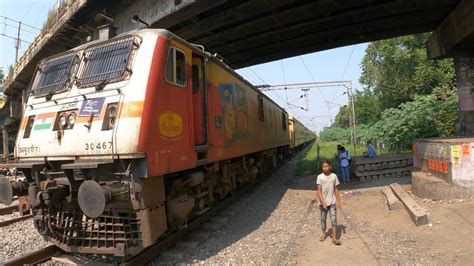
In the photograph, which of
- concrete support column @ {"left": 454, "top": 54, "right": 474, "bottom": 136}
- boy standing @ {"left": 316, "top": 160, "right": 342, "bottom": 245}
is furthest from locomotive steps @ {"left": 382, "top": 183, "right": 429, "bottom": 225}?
concrete support column @ {"left": 454, "top": 54, "right": 474, "bottom": 136}

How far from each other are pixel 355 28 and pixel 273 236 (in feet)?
35.6

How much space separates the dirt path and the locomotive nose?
180 inches

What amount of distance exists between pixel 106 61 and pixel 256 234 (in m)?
4.36

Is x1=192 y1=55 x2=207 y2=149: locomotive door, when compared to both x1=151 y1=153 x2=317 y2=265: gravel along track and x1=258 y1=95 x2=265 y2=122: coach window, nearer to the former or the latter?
x1=151 y1=153 x2=317 y2=265: gravel along track

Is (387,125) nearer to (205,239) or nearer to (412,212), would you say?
(412,212)

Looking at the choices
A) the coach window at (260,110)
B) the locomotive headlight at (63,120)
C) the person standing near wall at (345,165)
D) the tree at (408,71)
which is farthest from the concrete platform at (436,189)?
the tree at (408,71)

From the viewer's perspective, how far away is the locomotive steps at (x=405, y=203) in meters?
7.83

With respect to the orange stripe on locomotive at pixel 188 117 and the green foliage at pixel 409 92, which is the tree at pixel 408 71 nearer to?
the green foliage at pixel 409 92

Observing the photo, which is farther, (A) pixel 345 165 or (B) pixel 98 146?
(A) pixel 345 165

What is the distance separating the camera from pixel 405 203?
905 centimetres

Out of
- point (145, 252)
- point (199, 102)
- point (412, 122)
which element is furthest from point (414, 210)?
point (412, 122)

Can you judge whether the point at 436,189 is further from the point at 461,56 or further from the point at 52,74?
the point at 52,74

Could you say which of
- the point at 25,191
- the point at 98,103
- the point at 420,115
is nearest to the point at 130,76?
the point at 98,103

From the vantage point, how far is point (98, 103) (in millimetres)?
5762
